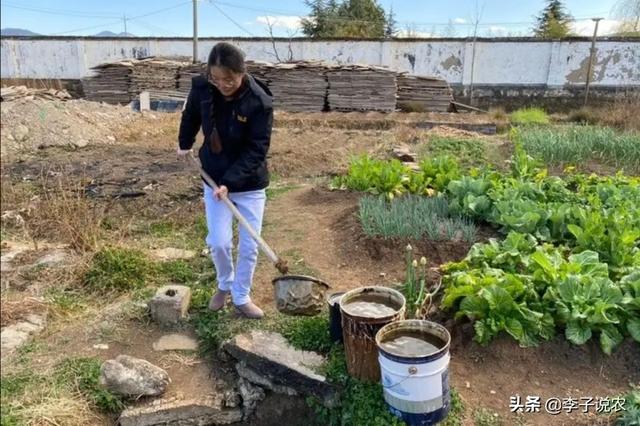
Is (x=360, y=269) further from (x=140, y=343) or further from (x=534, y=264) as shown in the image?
(x=140, y=343)

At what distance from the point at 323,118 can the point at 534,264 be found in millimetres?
9426

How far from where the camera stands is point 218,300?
327cm

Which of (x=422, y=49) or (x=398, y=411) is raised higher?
(x=422, y=49)

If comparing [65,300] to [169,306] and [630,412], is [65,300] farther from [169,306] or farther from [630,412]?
[630,412]

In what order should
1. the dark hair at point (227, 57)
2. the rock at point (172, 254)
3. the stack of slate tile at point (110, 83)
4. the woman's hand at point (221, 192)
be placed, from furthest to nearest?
the stack of slate tile at point (110, 83)
the rock at point (172, 254)
the woman's hand at point (221, 192)
the dark hair at point (227, 57)

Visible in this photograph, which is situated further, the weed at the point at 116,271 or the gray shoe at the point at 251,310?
the weed at the point at 116,271

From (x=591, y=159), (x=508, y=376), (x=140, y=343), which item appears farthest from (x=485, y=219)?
(x=591, y=159)

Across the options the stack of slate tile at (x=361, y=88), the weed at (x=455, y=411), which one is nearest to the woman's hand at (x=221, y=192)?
the weed at (x=455, y=411)

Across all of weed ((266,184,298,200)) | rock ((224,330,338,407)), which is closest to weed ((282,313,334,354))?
rock ((224,330,338,407))

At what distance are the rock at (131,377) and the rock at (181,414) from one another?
0.28 ft

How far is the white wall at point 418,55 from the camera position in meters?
15.1

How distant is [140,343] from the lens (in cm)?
313

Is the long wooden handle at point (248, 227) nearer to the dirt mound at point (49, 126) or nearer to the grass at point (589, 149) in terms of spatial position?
the grass at point (589, 149)

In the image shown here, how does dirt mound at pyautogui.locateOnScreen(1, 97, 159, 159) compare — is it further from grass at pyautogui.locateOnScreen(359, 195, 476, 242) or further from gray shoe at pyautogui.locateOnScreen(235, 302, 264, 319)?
gray shoe at pyautogui.locateOnScreen(235, 302, 264, 319)
